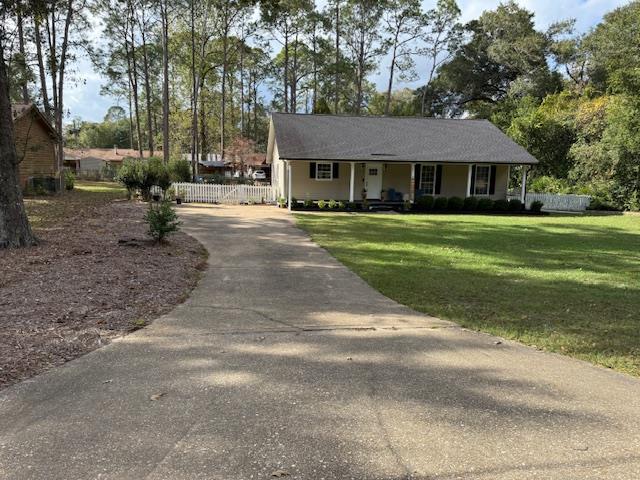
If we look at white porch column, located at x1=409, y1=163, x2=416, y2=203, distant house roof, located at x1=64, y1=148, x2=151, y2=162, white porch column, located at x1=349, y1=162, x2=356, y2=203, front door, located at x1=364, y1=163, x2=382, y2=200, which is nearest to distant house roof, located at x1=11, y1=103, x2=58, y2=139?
white porch column, located at x1=349, y1=162, x2=356, y2=203

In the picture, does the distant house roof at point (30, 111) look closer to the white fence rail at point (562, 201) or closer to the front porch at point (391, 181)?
the front porch at point (391, 181)

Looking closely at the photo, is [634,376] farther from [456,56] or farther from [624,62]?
[456,56]

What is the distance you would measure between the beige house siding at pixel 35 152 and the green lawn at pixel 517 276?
53.5 feet

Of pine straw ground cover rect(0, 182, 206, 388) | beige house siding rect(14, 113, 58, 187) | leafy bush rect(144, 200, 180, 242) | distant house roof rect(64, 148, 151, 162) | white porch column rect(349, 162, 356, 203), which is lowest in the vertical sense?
pine straw ground cover rect(0, 182, 206, 388)

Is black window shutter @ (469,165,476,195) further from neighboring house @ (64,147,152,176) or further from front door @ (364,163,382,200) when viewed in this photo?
neighboring house @ (64,147,152,176)

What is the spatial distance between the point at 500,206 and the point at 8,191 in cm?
2012

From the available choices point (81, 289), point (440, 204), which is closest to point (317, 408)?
point (81, 289)

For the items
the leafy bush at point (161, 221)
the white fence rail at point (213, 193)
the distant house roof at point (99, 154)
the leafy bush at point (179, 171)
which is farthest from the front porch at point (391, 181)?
the distant house roof at point (99, 154)

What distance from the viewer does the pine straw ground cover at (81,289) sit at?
14.8ft

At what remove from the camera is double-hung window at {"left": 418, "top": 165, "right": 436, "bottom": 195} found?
24484 mm

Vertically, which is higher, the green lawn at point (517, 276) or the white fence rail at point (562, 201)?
the white fence rail at point (562, 201)

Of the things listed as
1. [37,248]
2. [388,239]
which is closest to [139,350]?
[37,248]

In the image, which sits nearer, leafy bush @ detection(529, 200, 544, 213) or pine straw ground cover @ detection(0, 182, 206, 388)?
pine straw ground cover @ detection(0, 182, 206, 388)

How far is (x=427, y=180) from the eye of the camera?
24.6 m
